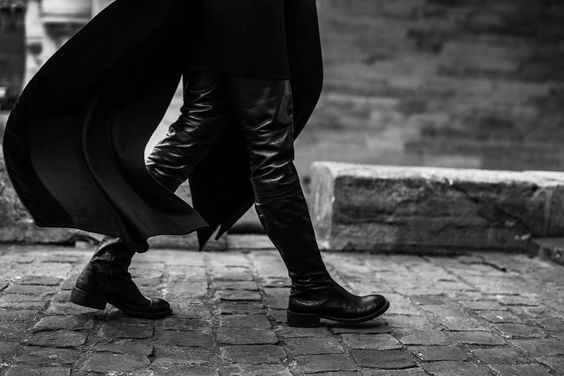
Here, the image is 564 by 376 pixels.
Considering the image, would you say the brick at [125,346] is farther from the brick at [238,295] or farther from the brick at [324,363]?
the brick at [238,295]

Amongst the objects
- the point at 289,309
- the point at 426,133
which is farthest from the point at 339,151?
the point at 289,309

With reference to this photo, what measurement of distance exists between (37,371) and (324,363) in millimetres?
852

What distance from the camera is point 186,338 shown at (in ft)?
8.84

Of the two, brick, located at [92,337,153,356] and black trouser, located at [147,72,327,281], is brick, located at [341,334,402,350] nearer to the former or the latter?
black trouser, located at [147,72,327,281]

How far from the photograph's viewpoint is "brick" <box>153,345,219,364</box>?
2463 millimetres

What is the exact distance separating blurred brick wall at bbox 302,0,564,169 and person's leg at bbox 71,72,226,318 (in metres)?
4.77

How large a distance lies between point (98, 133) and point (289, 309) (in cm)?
93

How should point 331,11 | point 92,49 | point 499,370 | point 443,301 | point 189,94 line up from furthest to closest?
point 331,11
point 443,301
point 189,94
point 92,49
point 499,370

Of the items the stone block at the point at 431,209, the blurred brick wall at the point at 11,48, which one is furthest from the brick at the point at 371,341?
the blurred brick wall at the point at 11,48

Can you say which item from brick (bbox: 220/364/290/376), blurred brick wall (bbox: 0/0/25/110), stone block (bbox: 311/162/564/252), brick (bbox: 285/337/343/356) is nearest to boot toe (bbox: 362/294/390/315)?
brick (bbox: 285/337/343/356)

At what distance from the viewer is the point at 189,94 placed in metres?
2.88

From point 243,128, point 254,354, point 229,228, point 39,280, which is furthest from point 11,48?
point 254,354

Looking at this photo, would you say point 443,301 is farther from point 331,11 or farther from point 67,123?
point 331,11

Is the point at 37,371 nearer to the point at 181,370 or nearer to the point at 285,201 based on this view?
the point at 181,370
